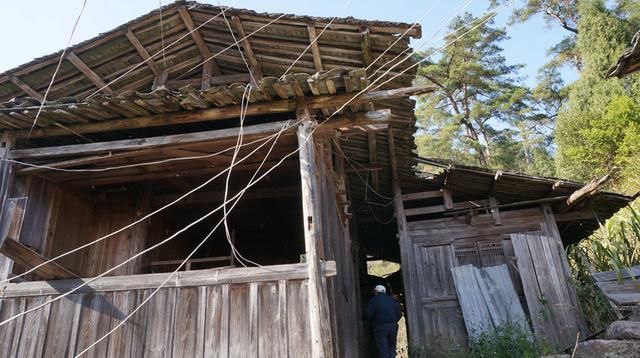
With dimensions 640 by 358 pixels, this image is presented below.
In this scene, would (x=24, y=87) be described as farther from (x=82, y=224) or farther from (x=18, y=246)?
(x=18, y=246)

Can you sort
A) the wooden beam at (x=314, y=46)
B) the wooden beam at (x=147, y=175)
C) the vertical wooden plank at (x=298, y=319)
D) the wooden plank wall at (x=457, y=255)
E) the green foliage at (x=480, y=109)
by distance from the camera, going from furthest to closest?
the green foliage at (x=480, y=109), the wooden plank wall at (x=457, y=255), the wooden beam at (x=314, y=46), the wooden beam at (x=147, y=175), the vertical wooden plank at (x=298, y=319)

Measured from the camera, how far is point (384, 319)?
834 cm

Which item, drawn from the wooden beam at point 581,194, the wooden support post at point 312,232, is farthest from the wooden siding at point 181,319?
the wooden beam at point 581,194

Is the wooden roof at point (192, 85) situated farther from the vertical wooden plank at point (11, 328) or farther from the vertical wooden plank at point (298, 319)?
the vertical wooden plank at point (298, 319)

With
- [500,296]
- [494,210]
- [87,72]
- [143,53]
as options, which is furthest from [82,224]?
[494,210]

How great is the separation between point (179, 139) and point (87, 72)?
145 inches

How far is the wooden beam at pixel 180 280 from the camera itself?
4.64 m

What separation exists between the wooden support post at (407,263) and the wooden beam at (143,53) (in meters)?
4.70

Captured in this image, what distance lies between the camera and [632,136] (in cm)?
1593

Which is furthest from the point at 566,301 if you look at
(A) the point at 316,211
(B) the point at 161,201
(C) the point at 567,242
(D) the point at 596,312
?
(B) the point at 161,201

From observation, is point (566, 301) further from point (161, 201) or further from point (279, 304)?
point (161, 201)

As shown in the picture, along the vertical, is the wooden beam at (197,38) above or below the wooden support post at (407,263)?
above

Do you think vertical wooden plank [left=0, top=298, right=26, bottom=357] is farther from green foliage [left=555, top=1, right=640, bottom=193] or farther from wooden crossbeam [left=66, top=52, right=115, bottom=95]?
green foliage [left=555, top=1, right=640, bottom=193]

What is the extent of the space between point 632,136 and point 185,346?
1752 centimetres
